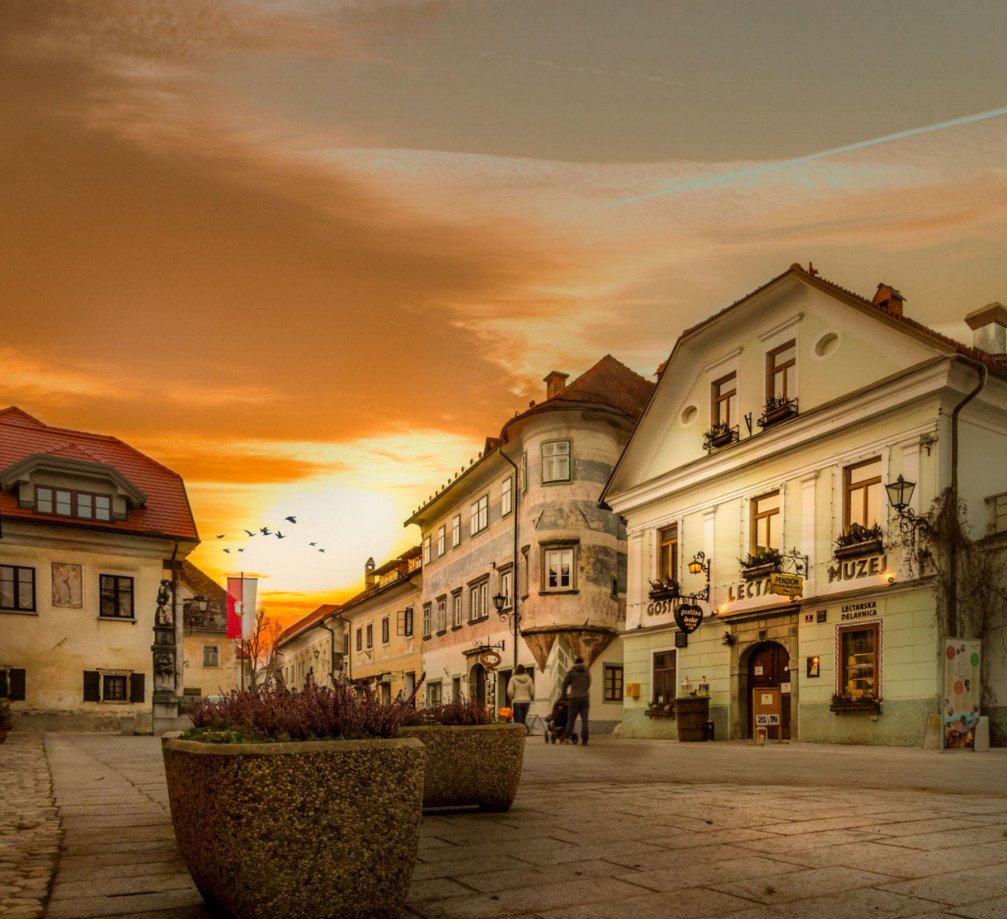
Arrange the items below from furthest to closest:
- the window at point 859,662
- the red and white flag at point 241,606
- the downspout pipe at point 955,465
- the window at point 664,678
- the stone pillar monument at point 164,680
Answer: the red and white flag at point 241,606 → the stone pillar monument at point 164,680 → the window at point 664,678 → the window at point 859,662 → the downspout pipe at point 955,465

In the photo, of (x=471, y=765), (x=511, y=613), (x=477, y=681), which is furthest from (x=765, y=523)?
(x=477, y=681)

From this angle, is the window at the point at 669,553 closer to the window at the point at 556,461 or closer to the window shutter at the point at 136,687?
the window at the point at 556,461

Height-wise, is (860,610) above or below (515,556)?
below

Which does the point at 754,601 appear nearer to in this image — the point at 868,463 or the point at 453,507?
the point at 868,463

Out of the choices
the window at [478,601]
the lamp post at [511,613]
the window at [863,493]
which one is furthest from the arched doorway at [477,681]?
the window at [863,493]

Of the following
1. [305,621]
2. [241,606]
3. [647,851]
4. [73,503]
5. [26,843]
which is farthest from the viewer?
[305,621]

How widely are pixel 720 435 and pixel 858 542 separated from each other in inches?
218

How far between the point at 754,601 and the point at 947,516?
5.50 m

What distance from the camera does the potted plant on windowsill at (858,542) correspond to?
20016 millimetres

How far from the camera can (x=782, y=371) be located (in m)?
23.8

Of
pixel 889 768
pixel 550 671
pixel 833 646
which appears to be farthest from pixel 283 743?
pixel 550 671

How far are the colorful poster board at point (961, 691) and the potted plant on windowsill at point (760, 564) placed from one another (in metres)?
4.85

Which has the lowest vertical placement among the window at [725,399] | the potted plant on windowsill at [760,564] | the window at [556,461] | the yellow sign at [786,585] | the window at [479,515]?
the yellow sign at [786,585]

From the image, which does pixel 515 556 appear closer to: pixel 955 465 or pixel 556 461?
pixel 556 461
